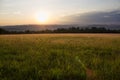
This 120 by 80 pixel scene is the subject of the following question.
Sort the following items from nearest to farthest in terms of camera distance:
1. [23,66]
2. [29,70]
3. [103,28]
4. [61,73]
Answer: [61,73] < [29,70] < [23,66] < [103,28]

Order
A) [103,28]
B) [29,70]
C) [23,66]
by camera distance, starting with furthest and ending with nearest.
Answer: [103,28] < [23,66] < [29,70]

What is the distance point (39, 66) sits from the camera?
6453 mm

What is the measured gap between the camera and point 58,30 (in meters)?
69.9

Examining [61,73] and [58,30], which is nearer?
[61,73]

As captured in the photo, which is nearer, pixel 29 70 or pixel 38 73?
pixel 38 73

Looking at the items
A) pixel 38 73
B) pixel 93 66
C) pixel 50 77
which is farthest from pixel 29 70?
pixel 93 66

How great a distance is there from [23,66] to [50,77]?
5.12 ft

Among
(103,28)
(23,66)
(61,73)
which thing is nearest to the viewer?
(61,73)

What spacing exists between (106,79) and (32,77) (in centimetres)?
207

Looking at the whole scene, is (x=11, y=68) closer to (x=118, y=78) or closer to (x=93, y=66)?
(x=93, y=66)

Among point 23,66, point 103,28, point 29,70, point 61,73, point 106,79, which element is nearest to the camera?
point 106,79

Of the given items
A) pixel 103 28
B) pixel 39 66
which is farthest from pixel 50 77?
pixel 103 28

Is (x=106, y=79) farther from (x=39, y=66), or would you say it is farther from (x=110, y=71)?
(x=39, y=66)

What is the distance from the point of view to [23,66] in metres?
6.40
